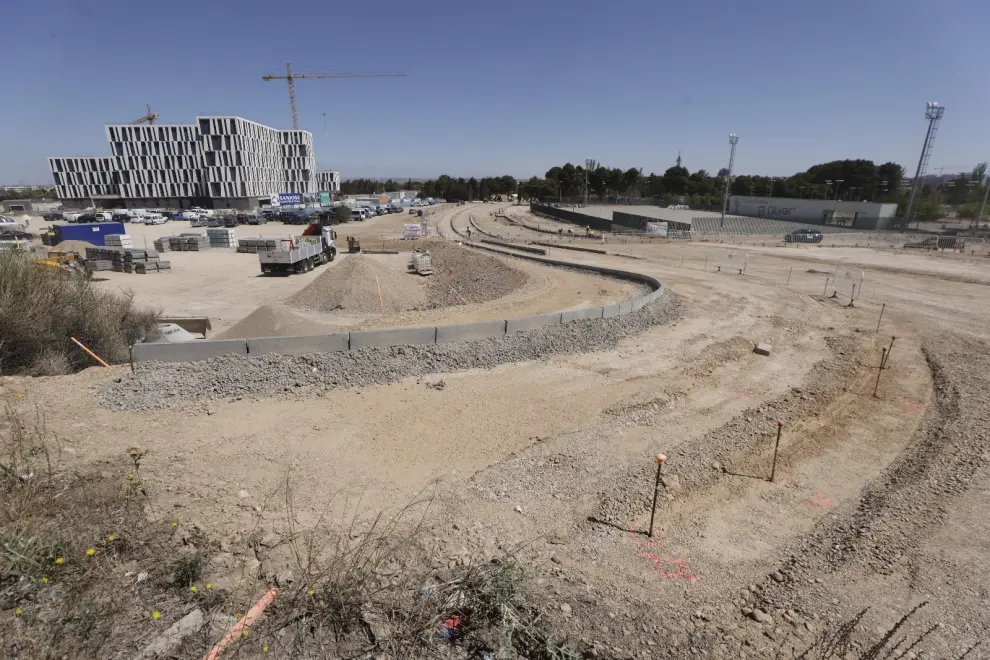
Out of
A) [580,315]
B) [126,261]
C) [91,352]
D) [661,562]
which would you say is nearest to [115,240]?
[126,261]

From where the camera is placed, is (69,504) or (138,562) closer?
(138,562)

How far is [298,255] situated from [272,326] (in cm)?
1599

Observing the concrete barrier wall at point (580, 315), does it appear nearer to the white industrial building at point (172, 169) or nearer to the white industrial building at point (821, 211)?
the white industrial building at point (821, 211)

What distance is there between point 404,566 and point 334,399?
5745 mm

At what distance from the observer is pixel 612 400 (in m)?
11.2

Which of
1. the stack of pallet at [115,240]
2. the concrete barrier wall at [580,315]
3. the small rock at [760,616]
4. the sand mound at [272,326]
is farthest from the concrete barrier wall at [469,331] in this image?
the stack of pallet at [115,240]

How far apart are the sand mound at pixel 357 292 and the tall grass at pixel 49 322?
9092 mm

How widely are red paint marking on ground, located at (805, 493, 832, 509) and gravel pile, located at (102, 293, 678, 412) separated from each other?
24.1 feet

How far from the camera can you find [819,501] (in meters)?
7.70

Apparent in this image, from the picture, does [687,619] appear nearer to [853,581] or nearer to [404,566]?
[853,581]

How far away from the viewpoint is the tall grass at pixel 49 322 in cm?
1081

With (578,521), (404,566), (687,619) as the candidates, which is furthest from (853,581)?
(404,566)

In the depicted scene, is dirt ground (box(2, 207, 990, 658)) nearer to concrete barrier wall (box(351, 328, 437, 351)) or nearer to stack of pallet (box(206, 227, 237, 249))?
concrete barrier wall (box(351, 328, 437, 351))

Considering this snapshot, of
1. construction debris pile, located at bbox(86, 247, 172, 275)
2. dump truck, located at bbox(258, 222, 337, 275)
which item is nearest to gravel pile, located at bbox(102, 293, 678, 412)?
dump truck, located at bbox(258, 222, 337, 275)
